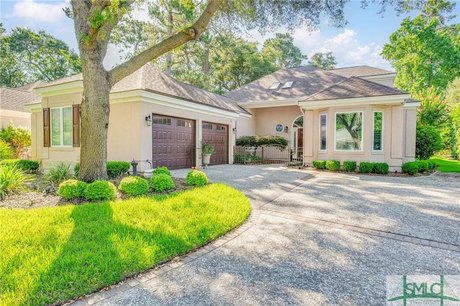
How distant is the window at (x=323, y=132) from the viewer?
13.1 m

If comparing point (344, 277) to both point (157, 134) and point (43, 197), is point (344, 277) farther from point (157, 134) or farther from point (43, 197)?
point (157, 134)

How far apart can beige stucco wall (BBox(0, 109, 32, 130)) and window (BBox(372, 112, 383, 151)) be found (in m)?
20.7

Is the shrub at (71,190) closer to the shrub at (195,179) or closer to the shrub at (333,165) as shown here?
the shrub at (195,179)

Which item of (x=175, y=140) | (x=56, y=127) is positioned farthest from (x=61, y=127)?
(x=175, y=140)

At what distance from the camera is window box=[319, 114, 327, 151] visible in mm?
13062

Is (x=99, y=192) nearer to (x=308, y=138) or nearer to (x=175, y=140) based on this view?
(x=175, y=140)

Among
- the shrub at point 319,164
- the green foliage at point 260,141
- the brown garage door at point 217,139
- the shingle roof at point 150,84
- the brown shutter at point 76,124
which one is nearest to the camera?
the shingle roof at point 150,84

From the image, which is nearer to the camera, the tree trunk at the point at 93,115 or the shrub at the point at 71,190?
the shrub at the point at 71,190

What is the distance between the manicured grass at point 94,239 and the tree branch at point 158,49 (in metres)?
3.44

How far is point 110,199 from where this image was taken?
5801 mm

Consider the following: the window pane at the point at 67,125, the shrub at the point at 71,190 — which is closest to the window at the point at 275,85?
the window pane at the point at 67,125

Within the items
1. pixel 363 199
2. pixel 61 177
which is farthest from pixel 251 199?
pixel 61 177

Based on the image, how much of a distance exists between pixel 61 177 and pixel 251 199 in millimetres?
5347

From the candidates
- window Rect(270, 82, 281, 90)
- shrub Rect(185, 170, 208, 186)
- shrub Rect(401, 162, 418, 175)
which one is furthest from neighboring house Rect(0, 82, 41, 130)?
shrub Rect(401, 162, 418, 175)
